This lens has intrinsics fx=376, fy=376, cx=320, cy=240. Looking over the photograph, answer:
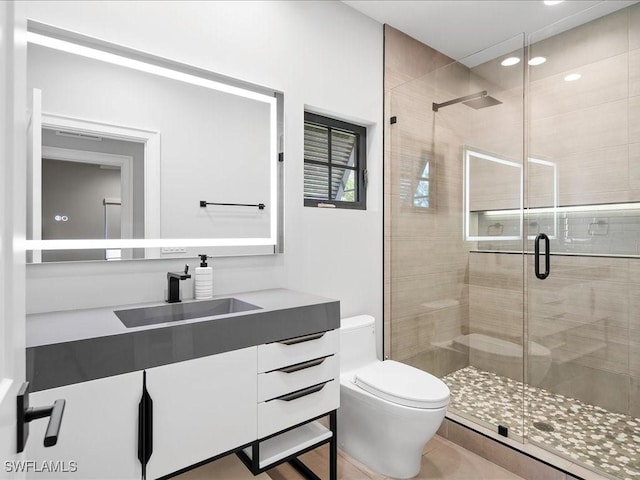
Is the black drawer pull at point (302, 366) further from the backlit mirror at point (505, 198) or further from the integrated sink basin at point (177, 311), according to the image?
the backlit mirror at point (505, 198)

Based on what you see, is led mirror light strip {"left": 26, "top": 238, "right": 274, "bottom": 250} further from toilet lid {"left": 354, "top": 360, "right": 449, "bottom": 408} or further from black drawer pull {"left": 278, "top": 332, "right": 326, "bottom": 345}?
toilet lid {"left": 354, "top": 360, "right": 449, "bottom": 408}

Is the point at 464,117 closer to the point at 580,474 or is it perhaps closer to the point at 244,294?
the point at 244,294

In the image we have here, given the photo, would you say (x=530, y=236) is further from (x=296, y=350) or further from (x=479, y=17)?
(x=296, y=350)

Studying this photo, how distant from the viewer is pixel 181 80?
69.7 inches

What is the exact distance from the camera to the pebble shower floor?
73.7 inches

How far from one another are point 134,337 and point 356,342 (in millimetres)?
1348

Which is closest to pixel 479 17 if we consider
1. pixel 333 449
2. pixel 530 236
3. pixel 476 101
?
pixel 476 101

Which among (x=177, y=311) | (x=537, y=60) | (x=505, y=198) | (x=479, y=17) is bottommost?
(x=177, y=311)

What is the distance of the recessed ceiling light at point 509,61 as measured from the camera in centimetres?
Answer: 227

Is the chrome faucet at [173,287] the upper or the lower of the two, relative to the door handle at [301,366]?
upper

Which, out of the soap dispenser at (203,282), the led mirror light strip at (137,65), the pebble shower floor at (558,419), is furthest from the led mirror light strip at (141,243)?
the pebble shower floor at (558,419)

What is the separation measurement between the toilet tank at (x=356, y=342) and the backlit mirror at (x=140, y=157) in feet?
2.20

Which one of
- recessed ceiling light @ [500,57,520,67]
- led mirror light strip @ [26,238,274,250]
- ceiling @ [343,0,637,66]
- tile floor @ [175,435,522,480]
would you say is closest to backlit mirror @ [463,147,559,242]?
recessed ceiling light @ [500,57,520,67]

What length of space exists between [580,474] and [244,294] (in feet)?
5.86
